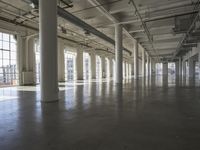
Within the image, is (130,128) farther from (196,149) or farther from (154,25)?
(154,25)

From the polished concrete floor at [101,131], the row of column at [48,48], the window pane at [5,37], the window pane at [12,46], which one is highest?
the window pane at [5,37]

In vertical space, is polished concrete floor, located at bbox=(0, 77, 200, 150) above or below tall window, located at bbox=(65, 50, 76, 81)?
below

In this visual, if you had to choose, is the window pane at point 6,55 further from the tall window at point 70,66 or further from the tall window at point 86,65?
the tall window at point 86,65

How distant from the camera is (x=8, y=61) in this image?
1353cm

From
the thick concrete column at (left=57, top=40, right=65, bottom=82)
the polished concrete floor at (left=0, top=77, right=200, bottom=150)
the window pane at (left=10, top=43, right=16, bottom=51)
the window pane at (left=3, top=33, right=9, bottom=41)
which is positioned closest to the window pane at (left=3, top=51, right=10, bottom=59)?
the window pane at (left=10, top=43, right=16, bottom=51)

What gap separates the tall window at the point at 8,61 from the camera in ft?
43.0

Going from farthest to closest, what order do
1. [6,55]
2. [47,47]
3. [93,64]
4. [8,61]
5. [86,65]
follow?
[86,65] → [93,64] → [8,61] → [6,55] → [47,47]

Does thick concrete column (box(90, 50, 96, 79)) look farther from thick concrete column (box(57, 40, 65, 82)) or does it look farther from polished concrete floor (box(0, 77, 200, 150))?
polished concrete floor (box(0, 77, 200, 150))

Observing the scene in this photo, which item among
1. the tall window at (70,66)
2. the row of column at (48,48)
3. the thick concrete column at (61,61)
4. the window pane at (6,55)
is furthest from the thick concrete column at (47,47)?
the tall window at (70,66)

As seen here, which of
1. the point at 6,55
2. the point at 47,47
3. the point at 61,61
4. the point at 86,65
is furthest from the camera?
the point at 86,65

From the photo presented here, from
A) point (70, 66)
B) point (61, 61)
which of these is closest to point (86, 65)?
point (70, 66)

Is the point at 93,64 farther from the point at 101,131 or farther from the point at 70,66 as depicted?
the point at 101,131

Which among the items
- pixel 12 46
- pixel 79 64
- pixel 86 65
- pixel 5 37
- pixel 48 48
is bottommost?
pixel 48 48

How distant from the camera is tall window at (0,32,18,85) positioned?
13.1 meters
